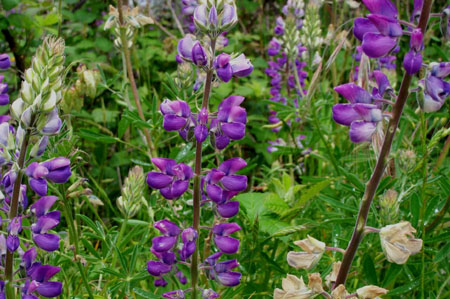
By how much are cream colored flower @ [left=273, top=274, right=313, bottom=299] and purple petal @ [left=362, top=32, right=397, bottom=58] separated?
1.63 feet

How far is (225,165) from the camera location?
144 centimetres

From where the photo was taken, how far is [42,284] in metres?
1.32

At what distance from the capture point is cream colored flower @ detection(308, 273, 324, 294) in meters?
1.19

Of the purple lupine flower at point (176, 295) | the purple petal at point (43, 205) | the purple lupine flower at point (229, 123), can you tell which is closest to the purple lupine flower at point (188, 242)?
the purple lupine flower at point (176, 295)

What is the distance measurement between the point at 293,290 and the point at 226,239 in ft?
0.96

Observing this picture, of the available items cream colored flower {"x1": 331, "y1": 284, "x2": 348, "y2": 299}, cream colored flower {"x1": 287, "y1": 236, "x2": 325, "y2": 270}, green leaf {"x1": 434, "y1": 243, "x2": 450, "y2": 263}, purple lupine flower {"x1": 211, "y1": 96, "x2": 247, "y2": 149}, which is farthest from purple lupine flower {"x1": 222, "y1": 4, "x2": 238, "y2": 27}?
green leaf {"x1": 434, "y1": 243, "x2": 450, "y2": 263}

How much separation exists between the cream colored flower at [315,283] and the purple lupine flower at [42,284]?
58 cm

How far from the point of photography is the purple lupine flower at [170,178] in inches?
55.0

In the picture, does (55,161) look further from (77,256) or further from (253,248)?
(253,248)

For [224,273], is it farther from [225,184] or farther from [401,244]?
[401,244]

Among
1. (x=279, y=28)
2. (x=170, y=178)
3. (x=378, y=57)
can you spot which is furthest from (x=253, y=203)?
(x=279, y=28)

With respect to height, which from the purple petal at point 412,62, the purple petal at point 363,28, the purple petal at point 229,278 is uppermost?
the purple petal at point 363,28

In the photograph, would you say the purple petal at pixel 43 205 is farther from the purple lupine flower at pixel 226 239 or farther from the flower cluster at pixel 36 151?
the purple lupine flower at pixel 226 239

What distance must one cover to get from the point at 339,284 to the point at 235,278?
33 centimetres
